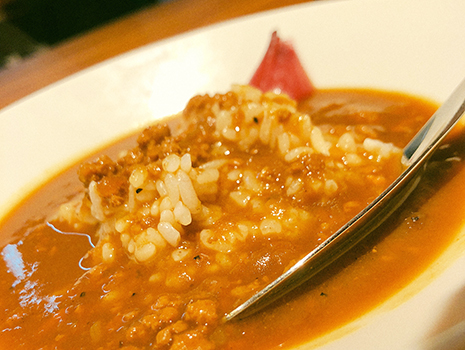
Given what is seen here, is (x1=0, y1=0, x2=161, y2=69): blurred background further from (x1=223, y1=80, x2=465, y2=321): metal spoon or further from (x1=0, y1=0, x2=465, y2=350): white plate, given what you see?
(x1=223, y1=80, x2=465, y2=321): metal spoon

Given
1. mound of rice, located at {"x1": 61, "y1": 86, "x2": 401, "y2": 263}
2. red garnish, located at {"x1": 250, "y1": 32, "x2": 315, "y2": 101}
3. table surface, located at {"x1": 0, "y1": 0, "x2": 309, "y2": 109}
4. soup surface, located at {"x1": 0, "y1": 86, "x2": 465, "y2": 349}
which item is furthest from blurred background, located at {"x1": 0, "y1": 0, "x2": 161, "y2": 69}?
mound of rice, located at {"x1": 61, "y1": 86, "x2": 401, "y2": 263}

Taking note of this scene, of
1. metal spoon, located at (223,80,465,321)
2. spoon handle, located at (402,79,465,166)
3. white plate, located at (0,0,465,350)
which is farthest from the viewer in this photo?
white plate, located at (0,0,465,350)

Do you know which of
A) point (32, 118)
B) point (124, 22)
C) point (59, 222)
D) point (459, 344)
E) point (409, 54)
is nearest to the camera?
point (459, 344)

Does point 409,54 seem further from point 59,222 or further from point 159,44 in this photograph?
point 59,222

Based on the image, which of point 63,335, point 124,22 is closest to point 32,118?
point 63,335

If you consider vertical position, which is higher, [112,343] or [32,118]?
[32,118]

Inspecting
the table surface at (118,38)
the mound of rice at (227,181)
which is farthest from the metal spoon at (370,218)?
the table surface at (118,38)

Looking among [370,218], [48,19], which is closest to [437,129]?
[370,218]

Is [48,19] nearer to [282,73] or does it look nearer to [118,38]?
[118,38]
